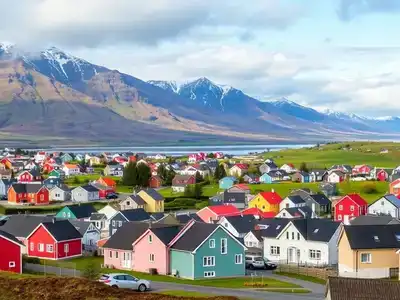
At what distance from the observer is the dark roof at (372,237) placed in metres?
46.2

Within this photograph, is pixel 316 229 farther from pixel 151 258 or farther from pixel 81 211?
pixel 81 211

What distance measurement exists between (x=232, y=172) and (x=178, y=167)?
68.0 feet

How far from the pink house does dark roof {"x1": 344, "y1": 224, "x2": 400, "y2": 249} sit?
11.9m

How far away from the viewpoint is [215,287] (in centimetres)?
4097

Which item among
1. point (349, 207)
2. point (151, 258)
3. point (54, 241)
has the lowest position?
point (151, 258)

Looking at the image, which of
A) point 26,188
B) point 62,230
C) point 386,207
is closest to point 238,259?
point 62,230

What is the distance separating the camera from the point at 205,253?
150ft

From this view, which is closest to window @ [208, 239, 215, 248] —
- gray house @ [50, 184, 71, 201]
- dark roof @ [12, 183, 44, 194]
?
dark roof @ [12, 183, 44, 194]

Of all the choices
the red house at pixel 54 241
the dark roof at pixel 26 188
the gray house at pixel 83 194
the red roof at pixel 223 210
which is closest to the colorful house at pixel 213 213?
the red roof at pixel 223 210

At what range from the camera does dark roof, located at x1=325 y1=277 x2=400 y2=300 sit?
998 inches

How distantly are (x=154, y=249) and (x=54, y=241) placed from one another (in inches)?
390

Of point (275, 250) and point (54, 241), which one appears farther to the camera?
point (275, 250)

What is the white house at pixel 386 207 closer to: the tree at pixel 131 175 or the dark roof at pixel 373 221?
the dark roof at pixel 373 221

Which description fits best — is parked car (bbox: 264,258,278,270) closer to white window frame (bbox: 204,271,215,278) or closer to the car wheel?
white window frame (bbox: 204,271,215,278)
